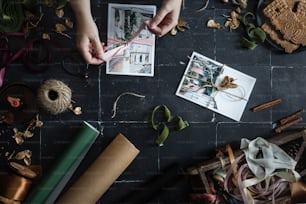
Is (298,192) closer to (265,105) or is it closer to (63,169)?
(265,105)

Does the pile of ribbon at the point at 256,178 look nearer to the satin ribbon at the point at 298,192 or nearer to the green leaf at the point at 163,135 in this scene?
the satin ribbon at the point at 298,192

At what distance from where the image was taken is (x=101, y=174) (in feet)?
5.72

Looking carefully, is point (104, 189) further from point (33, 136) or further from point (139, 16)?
point (139, 16)

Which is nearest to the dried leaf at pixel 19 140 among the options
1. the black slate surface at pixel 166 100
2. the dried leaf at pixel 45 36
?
the black slate surface at pixel 166 100

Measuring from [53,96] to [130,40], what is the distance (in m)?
0.34

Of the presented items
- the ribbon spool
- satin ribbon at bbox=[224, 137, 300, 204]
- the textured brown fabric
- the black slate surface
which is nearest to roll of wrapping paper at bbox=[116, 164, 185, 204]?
the black slate surface

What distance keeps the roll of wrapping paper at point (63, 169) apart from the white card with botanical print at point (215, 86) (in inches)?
14.5

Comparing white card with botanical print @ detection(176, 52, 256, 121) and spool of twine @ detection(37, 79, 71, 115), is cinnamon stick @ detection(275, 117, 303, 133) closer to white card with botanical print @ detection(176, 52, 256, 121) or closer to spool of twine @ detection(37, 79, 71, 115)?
white card with botanical print @ detection(176, 52, 256, 121)

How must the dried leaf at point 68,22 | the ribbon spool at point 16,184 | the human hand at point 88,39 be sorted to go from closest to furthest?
the human hand at point 88,39, the ribbon spool at point 16,184, the dried leaf at point 68,22

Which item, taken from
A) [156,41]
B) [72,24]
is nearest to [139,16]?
[156,41]

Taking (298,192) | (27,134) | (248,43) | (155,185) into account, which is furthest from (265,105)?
(27,134)

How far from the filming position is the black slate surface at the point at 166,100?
1.80 metres

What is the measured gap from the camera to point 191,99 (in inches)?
72.9

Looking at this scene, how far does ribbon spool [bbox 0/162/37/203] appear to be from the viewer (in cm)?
169
